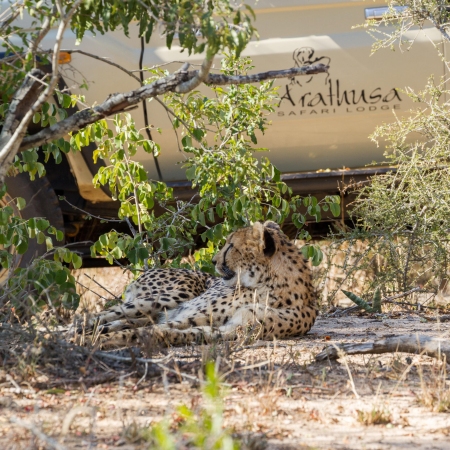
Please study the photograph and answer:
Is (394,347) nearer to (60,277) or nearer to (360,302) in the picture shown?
(60,277)

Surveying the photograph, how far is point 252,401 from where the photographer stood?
2.75 meters

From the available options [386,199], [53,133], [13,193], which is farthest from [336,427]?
[13,193]

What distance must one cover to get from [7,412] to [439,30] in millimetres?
3923

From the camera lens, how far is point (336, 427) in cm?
253

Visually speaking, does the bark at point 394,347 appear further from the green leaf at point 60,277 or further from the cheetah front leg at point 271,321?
the green leaf at point 60,277

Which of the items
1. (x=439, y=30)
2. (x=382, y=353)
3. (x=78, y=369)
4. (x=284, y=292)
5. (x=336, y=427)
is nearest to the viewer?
(x=336, y=427)

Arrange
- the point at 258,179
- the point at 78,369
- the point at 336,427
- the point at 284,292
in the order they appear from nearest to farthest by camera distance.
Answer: the point at 336,427
the point at 78,369
the point at 284,292
the point at 258,179

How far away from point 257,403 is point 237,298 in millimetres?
1615

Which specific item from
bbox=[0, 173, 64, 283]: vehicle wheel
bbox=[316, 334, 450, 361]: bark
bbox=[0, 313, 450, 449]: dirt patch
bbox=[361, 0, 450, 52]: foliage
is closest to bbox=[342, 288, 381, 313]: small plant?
bbox=[361, 0, 450, 52]: foliage

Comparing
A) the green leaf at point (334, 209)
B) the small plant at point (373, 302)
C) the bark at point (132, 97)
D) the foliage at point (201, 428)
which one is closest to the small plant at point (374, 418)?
the foliage at point (201, 428)

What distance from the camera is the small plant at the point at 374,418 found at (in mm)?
2537

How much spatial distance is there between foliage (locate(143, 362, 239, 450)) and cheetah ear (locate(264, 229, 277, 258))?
5.83 ft

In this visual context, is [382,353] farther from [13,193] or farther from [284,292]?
[13,193]

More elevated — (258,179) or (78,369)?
(258,179)
